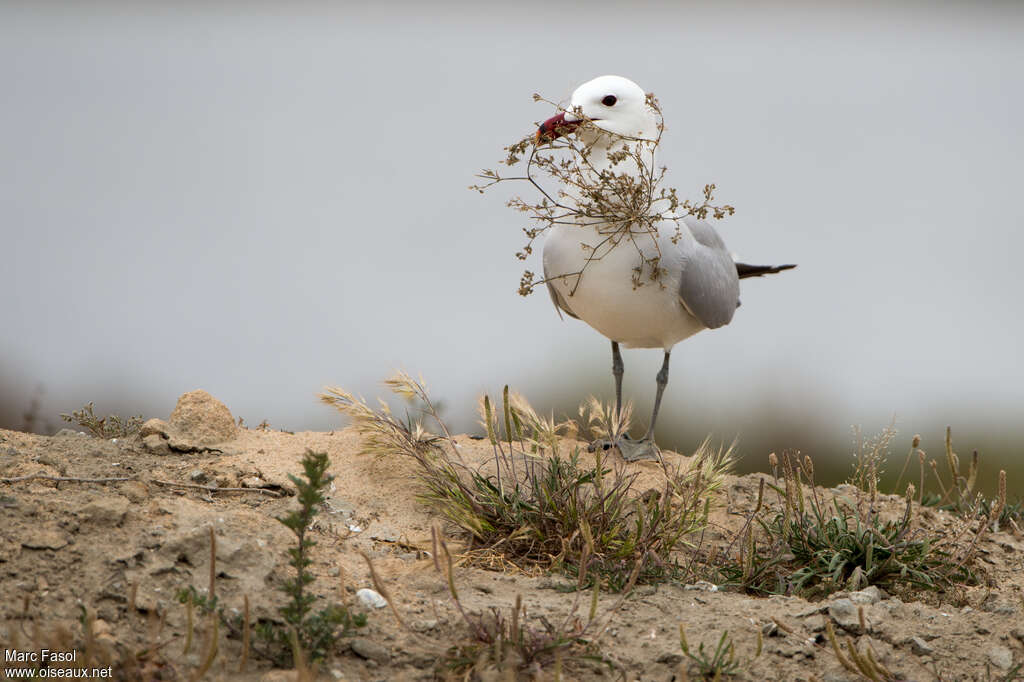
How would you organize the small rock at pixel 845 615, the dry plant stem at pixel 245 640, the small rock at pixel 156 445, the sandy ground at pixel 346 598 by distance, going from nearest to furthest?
the dry plant stem at pixel 245 640 → the sandy ground at pixel 346 598 → the small rock at pixel 845 615 → the small rock at pixel 156 445

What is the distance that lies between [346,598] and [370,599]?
3.5 inches

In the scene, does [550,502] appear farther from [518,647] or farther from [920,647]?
[920,647]

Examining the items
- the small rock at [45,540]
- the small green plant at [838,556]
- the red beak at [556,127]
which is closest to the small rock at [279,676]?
the small rock at [45,540]

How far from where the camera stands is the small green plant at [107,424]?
5.35 m

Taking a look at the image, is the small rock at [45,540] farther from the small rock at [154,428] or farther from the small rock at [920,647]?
the small rock at [920,647]

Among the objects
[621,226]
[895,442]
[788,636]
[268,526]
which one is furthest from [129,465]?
[895,442]

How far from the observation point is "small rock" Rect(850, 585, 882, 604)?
4020 millimetres

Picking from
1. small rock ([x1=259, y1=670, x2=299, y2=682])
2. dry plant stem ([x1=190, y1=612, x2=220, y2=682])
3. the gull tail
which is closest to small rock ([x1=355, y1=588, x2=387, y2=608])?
small rock ([x1=259, y1=670, x2=299, y2=682])

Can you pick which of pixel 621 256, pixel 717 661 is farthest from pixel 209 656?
pixel 621 256

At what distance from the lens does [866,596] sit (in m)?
4.04

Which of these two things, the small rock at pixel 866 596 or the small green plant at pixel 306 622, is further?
the small rock at pixel 866 596

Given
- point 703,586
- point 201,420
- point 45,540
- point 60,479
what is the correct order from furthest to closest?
point 201,420 < point 60,479 < point 703,586 < point 45,540

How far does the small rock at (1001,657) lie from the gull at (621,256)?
197cm

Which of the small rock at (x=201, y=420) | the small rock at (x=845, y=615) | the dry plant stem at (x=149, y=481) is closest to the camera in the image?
the small rock at (x=845, y=615)
